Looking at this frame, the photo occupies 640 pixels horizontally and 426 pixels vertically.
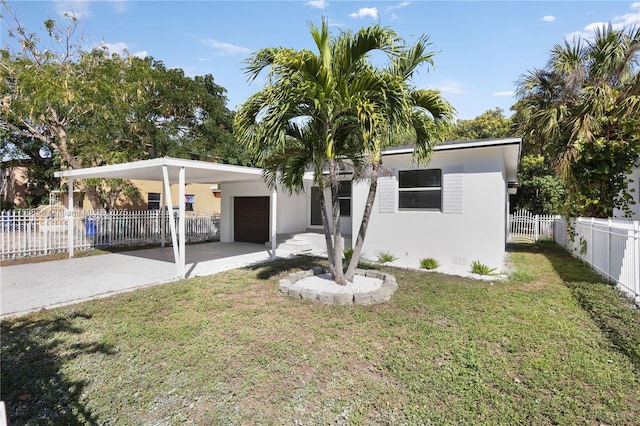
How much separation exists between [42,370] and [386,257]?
326 inches

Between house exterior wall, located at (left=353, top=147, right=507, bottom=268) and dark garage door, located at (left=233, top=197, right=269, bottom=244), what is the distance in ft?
19.3

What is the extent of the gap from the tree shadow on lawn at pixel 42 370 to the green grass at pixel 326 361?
2 cm

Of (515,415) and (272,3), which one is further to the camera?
(272,3)

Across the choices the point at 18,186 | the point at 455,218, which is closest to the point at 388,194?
the point at 455,218

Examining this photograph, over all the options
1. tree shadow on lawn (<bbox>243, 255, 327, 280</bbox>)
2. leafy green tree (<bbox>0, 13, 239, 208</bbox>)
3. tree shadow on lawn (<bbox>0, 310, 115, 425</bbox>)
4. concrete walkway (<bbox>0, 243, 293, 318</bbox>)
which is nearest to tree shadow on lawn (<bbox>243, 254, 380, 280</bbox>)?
tree shadow on lawn (<bbox>243, 255, 327, 280</bbox>)

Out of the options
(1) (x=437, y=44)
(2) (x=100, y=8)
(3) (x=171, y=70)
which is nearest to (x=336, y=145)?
(1) (x=437, y=44)

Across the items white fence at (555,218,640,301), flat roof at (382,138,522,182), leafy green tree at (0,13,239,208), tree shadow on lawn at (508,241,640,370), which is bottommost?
tree shadow on lawn at (508,241,640,370)

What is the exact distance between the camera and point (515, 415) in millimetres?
2848

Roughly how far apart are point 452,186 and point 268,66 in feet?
20.2

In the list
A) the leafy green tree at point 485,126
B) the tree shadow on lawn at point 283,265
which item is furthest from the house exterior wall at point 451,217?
the leafy green tree at point 485,126

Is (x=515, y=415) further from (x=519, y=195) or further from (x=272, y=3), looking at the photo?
(x=519, y=195)

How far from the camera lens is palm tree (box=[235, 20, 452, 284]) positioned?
5.30m

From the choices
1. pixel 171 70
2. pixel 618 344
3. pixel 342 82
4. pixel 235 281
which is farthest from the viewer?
pixel 171 70

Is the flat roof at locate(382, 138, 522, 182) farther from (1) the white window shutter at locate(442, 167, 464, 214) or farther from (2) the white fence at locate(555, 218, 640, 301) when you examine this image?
(2) the white fence at locate(555, 218, 640, 301)
